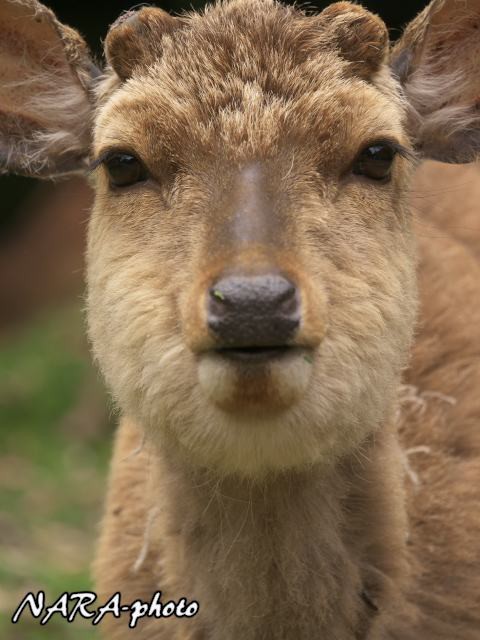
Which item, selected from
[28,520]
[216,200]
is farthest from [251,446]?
[28,520]

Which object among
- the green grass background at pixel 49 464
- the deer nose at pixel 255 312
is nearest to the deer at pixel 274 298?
the deer nose at pixel 255 312

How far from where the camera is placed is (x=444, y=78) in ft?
18.0

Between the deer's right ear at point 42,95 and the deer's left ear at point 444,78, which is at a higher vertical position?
the deer's right ear at point 42,95

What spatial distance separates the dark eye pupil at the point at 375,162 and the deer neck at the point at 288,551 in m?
1.09

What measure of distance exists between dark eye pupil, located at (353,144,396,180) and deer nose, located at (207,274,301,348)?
3.11ft

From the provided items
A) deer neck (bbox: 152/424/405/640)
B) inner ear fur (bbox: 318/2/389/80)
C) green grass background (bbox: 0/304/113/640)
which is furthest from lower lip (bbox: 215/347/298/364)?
green grass background (bbox: 0/304/113/640)

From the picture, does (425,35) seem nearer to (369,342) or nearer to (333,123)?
(333,123)

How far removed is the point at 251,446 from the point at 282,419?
18 centimetres

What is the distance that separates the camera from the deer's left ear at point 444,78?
5.31 m

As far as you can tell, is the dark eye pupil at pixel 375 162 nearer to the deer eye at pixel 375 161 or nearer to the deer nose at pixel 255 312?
the deer eye at pixel 375 161

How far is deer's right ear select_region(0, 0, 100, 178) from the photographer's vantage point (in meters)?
5.46

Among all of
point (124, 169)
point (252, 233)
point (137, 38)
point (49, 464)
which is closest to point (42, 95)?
point (137, 38)

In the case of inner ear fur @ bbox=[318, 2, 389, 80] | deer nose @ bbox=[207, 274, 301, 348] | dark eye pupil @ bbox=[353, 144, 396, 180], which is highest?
inner ear fur @ bbox=[318, 2, 389, 80]

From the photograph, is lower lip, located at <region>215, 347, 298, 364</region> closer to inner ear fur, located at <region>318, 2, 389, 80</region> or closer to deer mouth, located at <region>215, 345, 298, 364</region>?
deer mouth, located at <region>215, 345, 298, 364</region>
